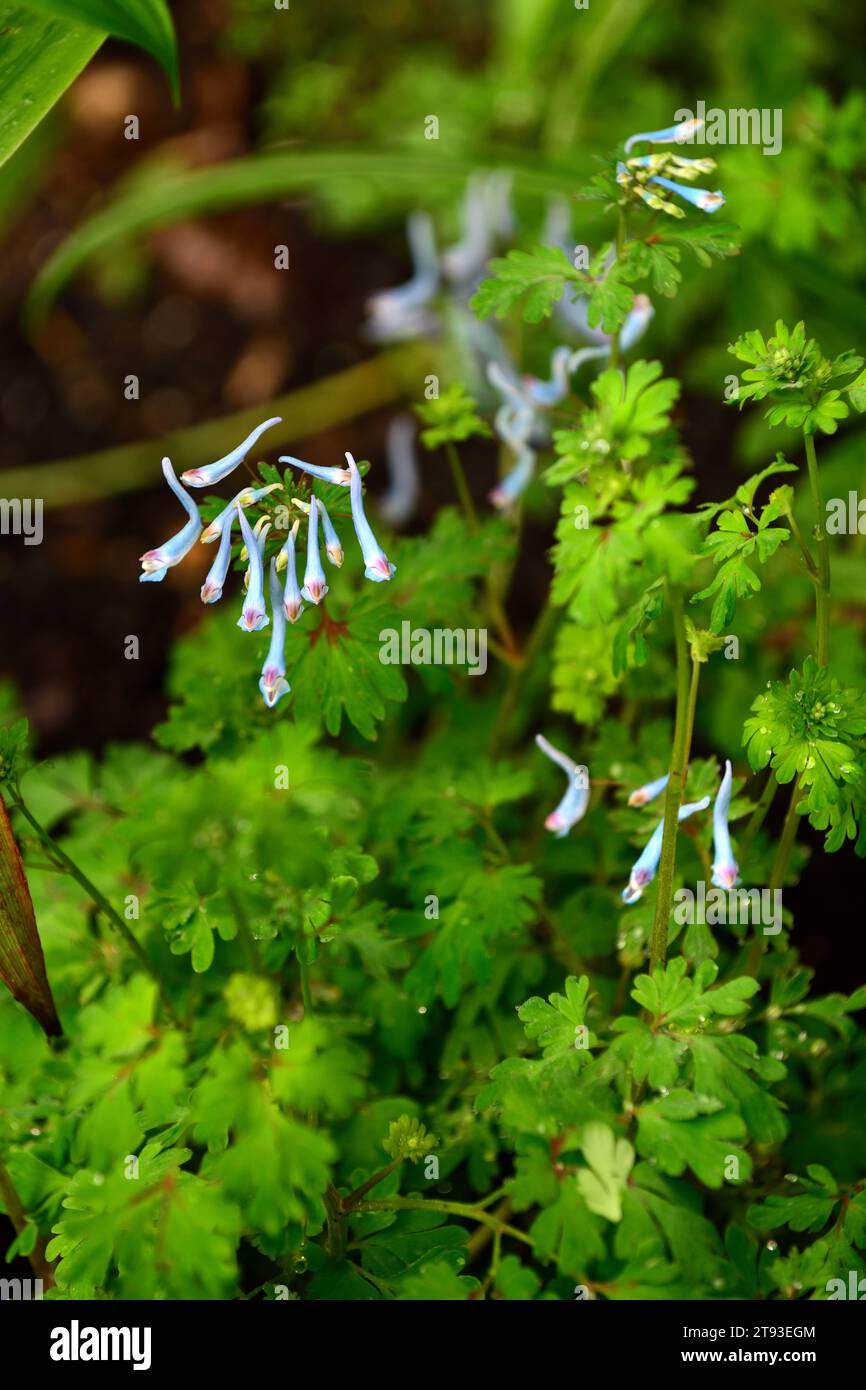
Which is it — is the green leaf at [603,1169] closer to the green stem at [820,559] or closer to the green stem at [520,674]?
the green stem at [820,559]

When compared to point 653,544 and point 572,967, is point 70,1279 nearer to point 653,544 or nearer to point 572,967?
point 572,967

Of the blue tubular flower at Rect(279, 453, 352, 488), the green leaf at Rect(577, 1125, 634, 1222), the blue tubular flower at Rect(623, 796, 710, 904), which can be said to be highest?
the blue tubular flower at Rect(279, 453, 352, 488)

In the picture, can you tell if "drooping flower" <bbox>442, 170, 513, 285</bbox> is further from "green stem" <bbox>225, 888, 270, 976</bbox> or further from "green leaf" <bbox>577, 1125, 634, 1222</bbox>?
"green leaf" <bbox>577, 1125, 634, 1222</bbox>

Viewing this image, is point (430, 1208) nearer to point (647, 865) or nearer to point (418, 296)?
point (647, 865)

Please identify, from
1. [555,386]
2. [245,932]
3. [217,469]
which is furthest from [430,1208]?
[555,386]

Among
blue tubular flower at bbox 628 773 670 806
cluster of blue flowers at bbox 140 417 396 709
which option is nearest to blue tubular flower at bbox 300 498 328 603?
cluster of blue flowers at bbox 140 417 396 709
